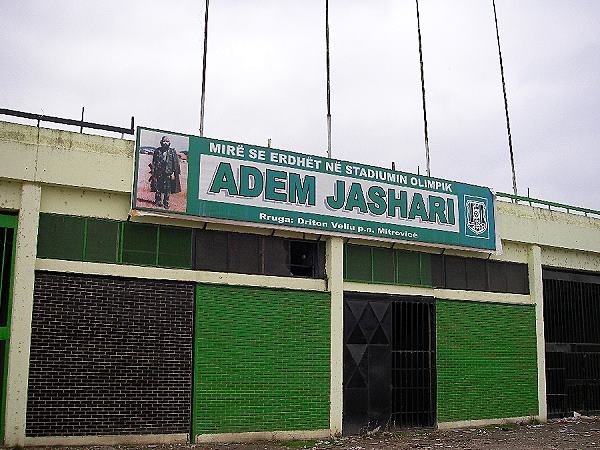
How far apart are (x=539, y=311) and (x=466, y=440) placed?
19.9 ft

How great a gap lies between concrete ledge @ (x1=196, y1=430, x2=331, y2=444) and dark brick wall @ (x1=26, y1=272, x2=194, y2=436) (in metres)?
0.54

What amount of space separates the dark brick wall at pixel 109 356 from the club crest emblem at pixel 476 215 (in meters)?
8.52

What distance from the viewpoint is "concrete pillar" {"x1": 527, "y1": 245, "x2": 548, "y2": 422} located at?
21688mm

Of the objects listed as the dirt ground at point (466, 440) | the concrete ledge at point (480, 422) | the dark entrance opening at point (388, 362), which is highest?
the dark entrance opening at point (388, 362)

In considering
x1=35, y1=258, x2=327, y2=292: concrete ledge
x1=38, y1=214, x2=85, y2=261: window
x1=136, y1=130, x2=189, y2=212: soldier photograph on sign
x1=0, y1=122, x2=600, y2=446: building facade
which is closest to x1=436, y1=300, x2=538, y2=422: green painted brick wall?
x1=0, y1=122, x2=600, y2=446: building facade

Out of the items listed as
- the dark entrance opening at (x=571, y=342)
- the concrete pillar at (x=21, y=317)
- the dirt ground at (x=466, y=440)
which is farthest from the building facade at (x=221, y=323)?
the dark entrance opening at (x=571, y=342)

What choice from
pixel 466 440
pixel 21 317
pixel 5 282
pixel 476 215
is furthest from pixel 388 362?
pixel 5 282

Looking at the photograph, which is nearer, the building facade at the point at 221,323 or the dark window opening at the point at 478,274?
the building facade at the point at 221,323

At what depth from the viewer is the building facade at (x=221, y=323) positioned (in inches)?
565

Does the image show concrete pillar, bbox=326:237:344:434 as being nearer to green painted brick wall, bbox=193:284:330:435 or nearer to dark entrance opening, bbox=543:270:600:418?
green painted brick wall, bbox=193:284:330:435

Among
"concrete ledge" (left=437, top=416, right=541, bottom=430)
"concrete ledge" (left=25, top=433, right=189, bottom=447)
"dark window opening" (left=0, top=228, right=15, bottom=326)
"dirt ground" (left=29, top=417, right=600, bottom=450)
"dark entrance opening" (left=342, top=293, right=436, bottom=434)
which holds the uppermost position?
"dark window opening" (left=0, top=228, right=15, bottom=326)

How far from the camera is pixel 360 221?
18.1m

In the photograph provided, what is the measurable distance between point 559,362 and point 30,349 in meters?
15.9

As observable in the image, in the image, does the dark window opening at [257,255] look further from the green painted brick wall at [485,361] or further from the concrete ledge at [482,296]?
the green painted brick wall at [485,361]
